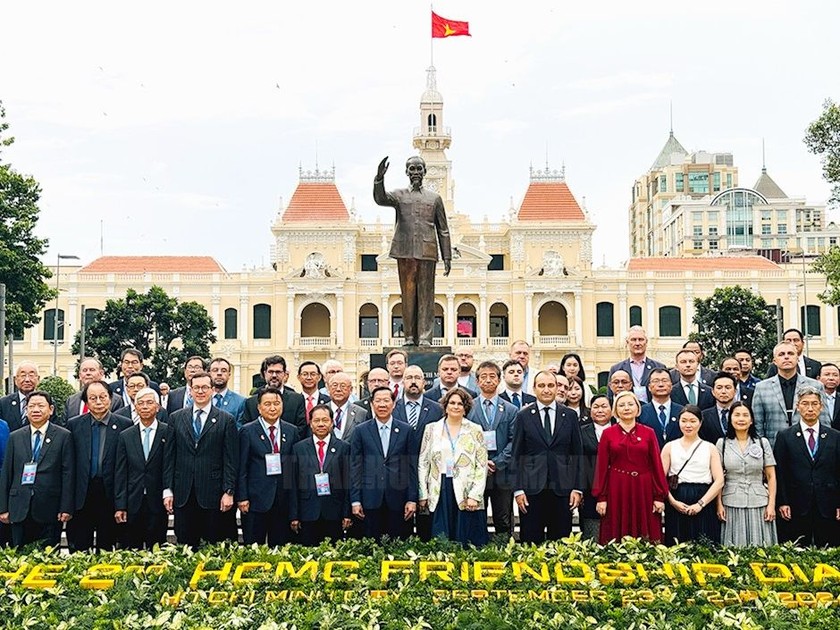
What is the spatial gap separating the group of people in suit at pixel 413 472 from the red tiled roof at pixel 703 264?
137ft

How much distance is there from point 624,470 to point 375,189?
3.91m

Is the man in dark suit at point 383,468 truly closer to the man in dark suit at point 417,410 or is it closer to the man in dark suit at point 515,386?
the man in dark suit at point 417,410

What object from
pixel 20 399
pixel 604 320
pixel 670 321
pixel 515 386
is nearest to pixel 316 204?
pixel 604 320

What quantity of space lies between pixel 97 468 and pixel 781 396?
512 cm

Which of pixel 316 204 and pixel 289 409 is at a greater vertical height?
pixel 316 204

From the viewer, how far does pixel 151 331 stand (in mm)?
36125

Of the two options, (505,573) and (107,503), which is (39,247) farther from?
(505,573)

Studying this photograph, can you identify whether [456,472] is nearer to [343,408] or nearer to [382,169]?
[343,408]

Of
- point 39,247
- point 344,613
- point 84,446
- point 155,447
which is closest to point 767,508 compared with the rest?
point 344,613

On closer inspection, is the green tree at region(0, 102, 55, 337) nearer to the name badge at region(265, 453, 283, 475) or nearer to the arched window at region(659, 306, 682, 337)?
the name badge at region(265, 453, 283, 475)

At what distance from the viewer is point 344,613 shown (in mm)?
4820

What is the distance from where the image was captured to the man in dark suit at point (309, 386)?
806 cm

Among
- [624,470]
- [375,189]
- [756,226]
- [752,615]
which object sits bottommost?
[752,615]

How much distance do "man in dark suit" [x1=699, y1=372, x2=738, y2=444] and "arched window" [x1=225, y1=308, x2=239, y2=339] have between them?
40.8 m
